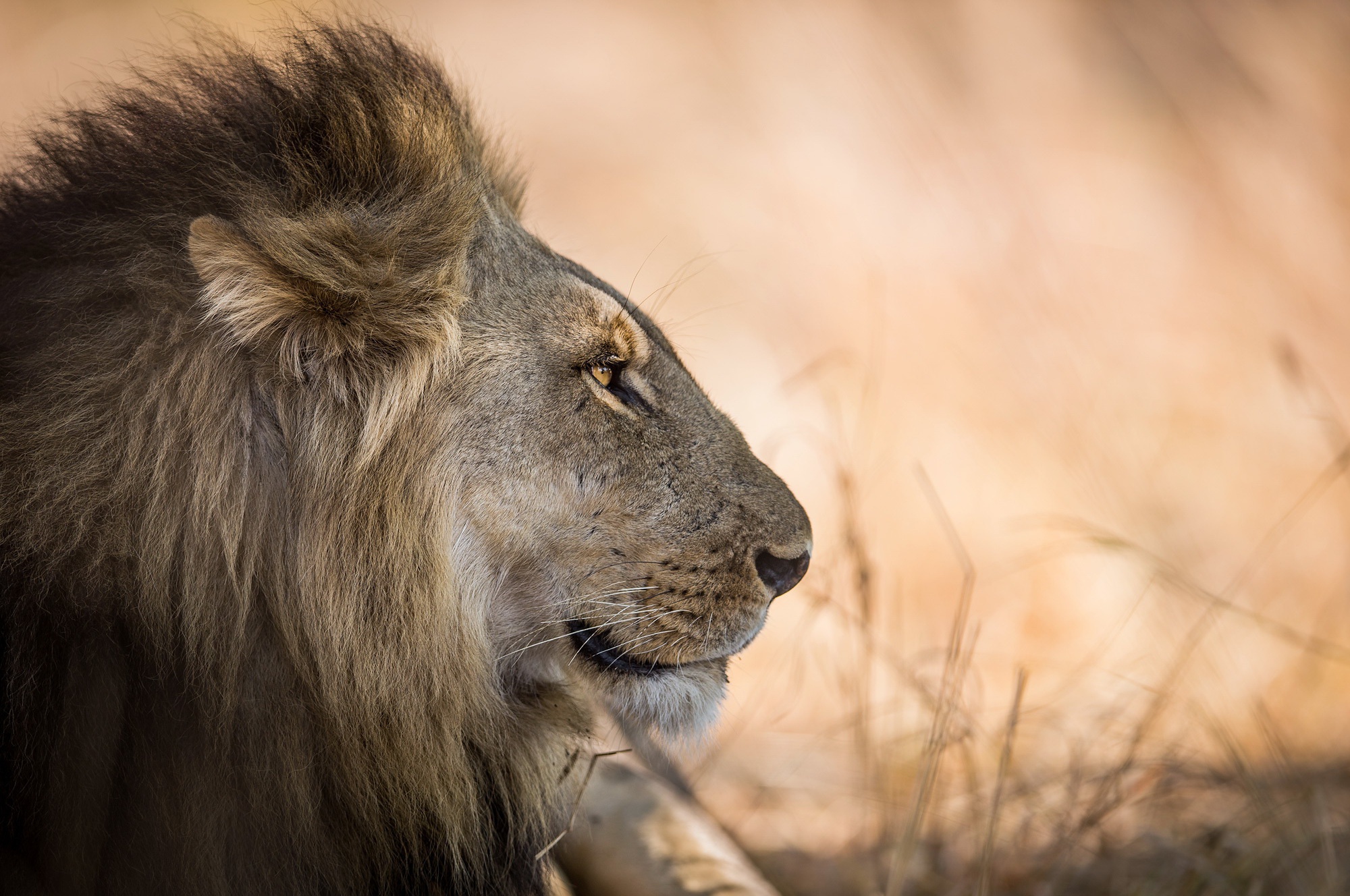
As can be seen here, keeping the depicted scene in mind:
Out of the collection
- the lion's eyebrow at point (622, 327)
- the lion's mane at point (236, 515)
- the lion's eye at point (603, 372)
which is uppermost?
the lion's eyebrow at point (622, 327)

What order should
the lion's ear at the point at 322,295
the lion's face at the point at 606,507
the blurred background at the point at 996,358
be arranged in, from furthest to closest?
1. the blurred background at the point at 996,358
2. the lion's face at the point at 606,507
3. the lion's ear at the point at 322,295

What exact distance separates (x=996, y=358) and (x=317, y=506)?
561 centimetres

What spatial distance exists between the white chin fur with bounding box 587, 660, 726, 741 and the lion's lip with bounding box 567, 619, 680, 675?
1 cm

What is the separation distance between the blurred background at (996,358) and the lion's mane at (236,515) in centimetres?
59

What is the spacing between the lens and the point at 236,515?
1.81m

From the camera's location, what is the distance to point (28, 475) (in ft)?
5.71

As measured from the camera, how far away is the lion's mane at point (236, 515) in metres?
1.73

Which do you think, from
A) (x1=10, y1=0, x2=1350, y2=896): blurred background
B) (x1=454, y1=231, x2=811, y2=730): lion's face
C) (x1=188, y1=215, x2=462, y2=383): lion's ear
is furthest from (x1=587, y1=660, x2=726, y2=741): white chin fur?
(x1=188, y1=215, x2=462, y2=383): lion's ear

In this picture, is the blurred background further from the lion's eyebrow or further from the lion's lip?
the lion's eyebrow

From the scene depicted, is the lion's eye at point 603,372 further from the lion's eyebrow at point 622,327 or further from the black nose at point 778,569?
the black nose at point 778,569

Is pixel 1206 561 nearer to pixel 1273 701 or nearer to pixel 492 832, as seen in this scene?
pixel 1273 701

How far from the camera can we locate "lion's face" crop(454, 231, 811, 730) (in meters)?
1.99

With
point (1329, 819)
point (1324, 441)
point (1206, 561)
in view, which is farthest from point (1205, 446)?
point (1329, 819)

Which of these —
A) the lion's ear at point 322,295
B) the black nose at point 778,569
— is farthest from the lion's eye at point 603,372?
the black nose at point 778,569
